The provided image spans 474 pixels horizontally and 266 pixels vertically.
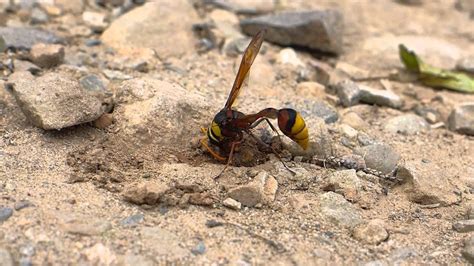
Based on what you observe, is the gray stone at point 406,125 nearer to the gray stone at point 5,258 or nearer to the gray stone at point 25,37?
the gray stone at point 25,37

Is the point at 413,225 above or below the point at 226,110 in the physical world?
below

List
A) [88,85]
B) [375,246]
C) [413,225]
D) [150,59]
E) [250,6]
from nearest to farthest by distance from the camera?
[375,246], [413,225], [88,85], [150,59], [250,6]

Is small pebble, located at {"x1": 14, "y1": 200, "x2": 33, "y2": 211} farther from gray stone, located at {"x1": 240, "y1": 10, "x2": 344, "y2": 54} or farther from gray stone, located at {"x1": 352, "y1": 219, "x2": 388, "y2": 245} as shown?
gray stone, located at {"x1": 240, "y1": 10, "x2": 344, "y2": 54}

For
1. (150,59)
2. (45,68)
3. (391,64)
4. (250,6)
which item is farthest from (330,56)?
(45,68)

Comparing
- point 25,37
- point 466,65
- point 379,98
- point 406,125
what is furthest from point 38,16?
point 466,65

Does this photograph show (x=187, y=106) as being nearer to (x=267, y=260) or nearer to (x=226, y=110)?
(x=226, y=110)

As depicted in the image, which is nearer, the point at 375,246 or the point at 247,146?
the point at 375,246

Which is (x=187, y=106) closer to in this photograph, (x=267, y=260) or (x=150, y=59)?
(x=150, y=59)

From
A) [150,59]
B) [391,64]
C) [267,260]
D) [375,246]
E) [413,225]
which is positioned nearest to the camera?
[267,260]

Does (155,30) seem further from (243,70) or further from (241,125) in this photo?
(241,125)
